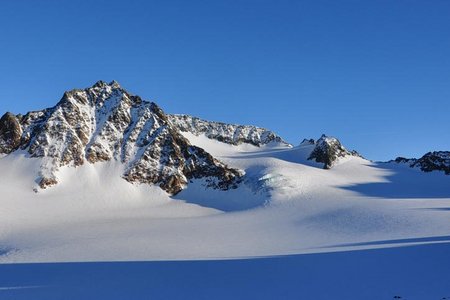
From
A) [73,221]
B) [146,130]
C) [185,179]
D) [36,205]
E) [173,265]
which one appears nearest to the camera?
[173,265]

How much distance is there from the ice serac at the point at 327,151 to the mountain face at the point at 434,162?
16.8 m

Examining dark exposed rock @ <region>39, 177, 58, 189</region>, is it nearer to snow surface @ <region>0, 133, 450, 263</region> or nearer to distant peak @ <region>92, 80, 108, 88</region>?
snow surface @ <region>0, 133, 450, 263</region>

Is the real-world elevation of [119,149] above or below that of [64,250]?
above

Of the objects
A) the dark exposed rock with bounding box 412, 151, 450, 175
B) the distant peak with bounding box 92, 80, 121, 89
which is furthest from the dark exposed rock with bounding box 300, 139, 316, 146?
the distant peak with bounding box 92, 80, 121, 89

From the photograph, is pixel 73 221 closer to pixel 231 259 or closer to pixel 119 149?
pixel 119 149

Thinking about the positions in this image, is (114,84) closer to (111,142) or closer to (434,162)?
(111,142)

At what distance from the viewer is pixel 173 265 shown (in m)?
32.2

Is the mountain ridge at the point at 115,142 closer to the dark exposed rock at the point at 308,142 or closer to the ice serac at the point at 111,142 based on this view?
the ice serac at the point at 111,142

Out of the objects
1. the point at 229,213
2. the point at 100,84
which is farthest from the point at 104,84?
the point at 229,213

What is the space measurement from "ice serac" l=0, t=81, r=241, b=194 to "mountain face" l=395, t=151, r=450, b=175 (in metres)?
45.3

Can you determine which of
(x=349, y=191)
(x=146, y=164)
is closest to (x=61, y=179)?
(x=146, y=164)

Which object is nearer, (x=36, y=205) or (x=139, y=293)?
(x=139, y=293)

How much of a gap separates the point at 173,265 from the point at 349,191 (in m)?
49.7

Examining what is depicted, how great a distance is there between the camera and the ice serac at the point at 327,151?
317 ft
